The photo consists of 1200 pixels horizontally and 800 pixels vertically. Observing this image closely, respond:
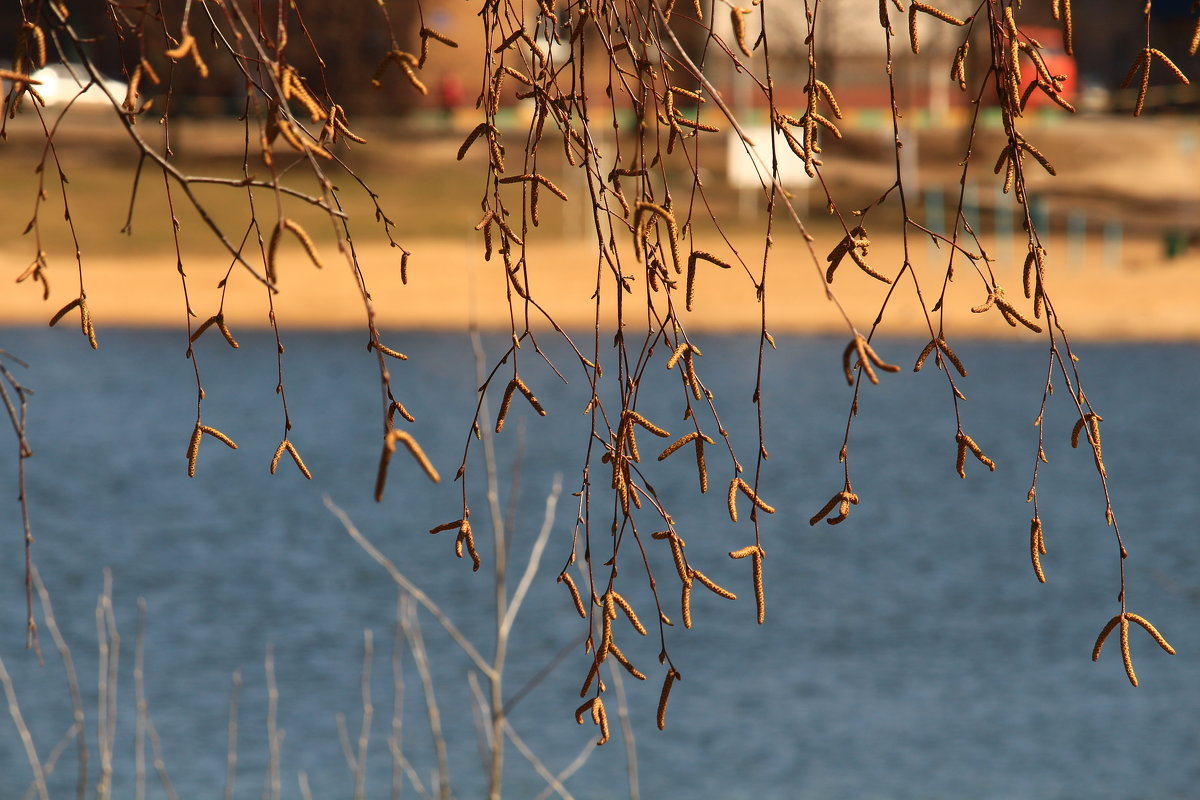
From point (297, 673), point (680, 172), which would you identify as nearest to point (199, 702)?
point (297, 673)

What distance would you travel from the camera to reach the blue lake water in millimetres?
9859

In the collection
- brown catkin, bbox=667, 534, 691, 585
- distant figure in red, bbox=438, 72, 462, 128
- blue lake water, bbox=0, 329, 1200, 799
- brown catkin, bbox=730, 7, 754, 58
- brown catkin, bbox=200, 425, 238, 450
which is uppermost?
distant figure in red, bbox=438, 72, 462, 128

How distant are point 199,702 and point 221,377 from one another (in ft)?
47.6

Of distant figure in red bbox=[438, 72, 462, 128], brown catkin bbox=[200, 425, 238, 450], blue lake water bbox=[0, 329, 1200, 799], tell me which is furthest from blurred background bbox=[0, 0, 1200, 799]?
distant figure in red bbox=[438, 72, 462, 128]

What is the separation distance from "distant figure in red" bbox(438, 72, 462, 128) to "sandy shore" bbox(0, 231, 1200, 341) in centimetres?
1381

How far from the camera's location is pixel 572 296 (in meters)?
28.4

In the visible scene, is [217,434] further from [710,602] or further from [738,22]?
[710,602]

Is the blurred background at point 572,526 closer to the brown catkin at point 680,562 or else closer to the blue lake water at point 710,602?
the blue lake water at point 710,602

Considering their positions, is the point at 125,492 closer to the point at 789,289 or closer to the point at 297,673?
the point at 297,673

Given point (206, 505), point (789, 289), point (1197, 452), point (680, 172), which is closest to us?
point (206, 505)

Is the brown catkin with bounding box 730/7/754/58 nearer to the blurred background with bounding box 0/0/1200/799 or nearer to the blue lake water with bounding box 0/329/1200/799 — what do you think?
the blurred background with bounding box 0/0/1200/799

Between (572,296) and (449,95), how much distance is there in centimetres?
1876

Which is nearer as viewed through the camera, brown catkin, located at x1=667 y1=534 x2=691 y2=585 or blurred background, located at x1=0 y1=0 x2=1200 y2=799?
brown catkin, located at x1=667 y1=534 x2=691 y2=585

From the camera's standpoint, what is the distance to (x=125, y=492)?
16859 millimetres
